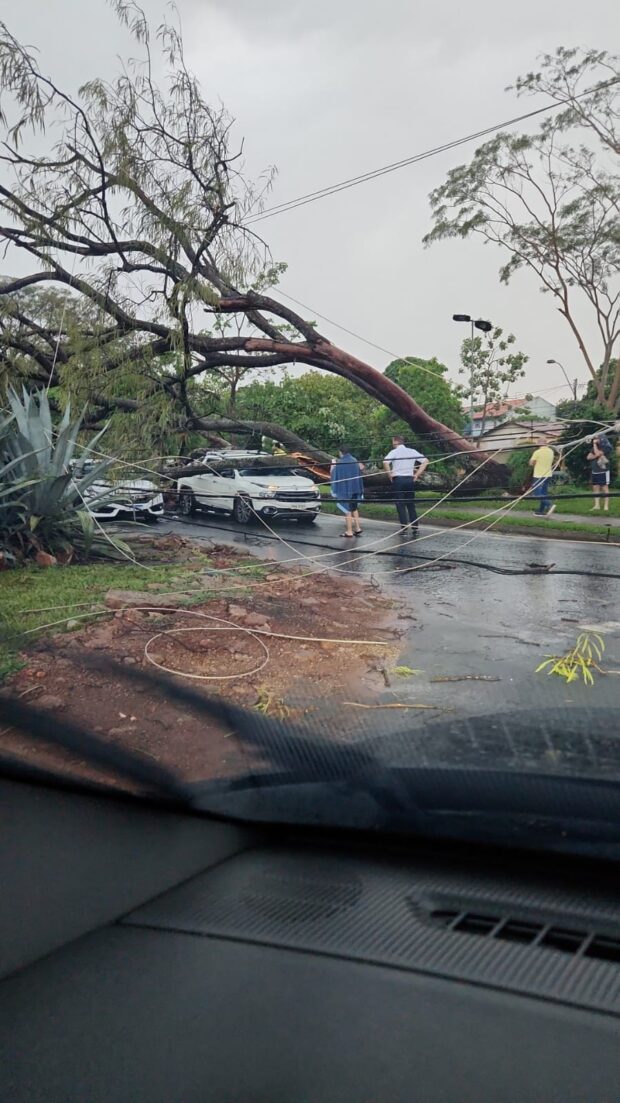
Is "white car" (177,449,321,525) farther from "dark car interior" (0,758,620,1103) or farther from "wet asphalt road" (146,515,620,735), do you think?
"dark car interior" (0,758,620,1103)

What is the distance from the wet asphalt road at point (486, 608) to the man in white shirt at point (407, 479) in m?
0.08

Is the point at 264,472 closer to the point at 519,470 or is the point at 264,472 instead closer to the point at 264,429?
the point at 264,429

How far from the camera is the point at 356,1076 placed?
62.9 inches

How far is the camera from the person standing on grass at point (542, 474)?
308 centimetres

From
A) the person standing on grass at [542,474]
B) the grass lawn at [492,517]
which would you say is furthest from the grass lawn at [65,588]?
the person standing on grass at [542,474]

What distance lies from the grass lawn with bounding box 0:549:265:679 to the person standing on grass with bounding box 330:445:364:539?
1.55 ft

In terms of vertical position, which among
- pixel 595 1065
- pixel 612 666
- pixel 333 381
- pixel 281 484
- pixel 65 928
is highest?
pixel 333 381

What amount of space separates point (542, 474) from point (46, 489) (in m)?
2.22

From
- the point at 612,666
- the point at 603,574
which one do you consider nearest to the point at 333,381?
the point at 603,574

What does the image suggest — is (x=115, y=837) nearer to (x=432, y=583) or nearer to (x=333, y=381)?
(x=432, y=583)

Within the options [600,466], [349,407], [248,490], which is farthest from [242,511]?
[600,466]

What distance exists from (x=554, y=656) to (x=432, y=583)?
579mm

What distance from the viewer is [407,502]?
3412 mm

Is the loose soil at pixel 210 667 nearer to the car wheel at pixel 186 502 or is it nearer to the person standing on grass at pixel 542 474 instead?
the car wheel at pixel 186 502
